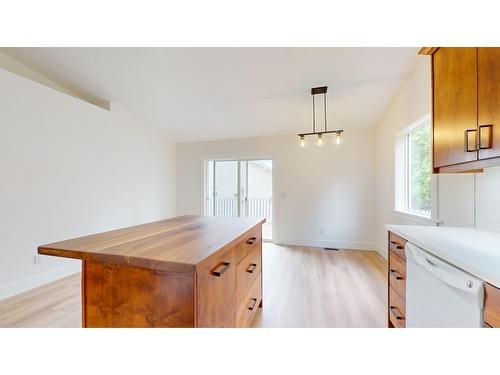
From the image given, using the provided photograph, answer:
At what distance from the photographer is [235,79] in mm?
2844

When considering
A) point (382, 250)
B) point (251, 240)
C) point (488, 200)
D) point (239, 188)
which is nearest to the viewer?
point (488, 200)

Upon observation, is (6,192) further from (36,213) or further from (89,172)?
(89,172)

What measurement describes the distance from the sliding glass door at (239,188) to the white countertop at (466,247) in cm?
343

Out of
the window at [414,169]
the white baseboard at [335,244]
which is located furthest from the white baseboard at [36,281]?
the window at [414,169]

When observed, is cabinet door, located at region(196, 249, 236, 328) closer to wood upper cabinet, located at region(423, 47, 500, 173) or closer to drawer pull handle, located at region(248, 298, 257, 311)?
drawer pull handle, located at region(248, 298, 257, 311)

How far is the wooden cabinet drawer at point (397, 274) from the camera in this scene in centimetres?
143

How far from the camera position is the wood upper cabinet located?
1.05 m

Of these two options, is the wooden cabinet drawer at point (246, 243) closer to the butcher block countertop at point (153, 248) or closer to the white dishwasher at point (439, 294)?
the butcher block countertop at point (153, 248)

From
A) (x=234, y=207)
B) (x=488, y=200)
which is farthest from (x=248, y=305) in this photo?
(x=234, y=207)

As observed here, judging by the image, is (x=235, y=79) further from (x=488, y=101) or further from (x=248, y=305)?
(x=248, y=305)

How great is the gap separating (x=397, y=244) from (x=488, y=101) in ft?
3.23

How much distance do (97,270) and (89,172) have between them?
2814 mm

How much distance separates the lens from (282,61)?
2.46 meters
